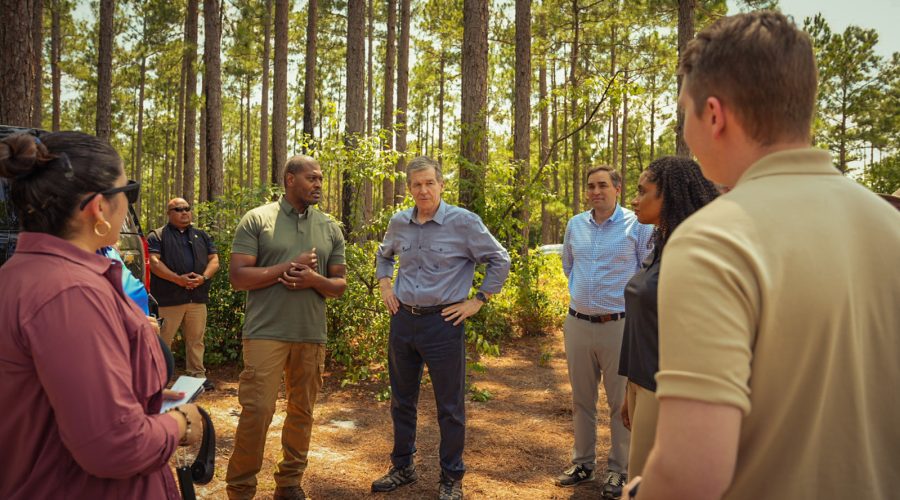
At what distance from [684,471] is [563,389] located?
22.6 ft

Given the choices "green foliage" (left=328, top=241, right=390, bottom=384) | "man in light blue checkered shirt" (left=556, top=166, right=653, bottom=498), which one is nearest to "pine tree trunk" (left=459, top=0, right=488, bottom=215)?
"green foliage" (left=328, top=241, right=390, bottom=384)

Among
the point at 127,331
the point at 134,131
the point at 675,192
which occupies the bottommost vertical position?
the point at 127,331

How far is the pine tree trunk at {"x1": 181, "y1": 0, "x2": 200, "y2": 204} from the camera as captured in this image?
1675cm

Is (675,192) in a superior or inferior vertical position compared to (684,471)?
superior

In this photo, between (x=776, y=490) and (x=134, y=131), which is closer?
(x=776, y=490)

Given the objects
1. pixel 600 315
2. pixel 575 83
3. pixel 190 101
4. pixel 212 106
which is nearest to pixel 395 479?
pixel 600 315

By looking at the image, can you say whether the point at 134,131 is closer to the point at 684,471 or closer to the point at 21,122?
the point at 21,122

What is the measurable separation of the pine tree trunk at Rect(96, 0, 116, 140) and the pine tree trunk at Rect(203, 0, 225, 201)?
2036mm

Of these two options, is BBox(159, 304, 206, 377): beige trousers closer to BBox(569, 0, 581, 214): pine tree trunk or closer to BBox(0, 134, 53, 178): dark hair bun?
BBox(569, 0, 581, 214): pine tree trunk

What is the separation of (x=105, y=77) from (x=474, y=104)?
32.9 feet

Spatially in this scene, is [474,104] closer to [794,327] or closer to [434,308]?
[434,308]

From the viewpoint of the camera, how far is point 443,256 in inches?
179

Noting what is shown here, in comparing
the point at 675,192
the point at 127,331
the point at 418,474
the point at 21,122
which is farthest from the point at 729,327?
the point at 21,122

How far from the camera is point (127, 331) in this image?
1.70 meters
